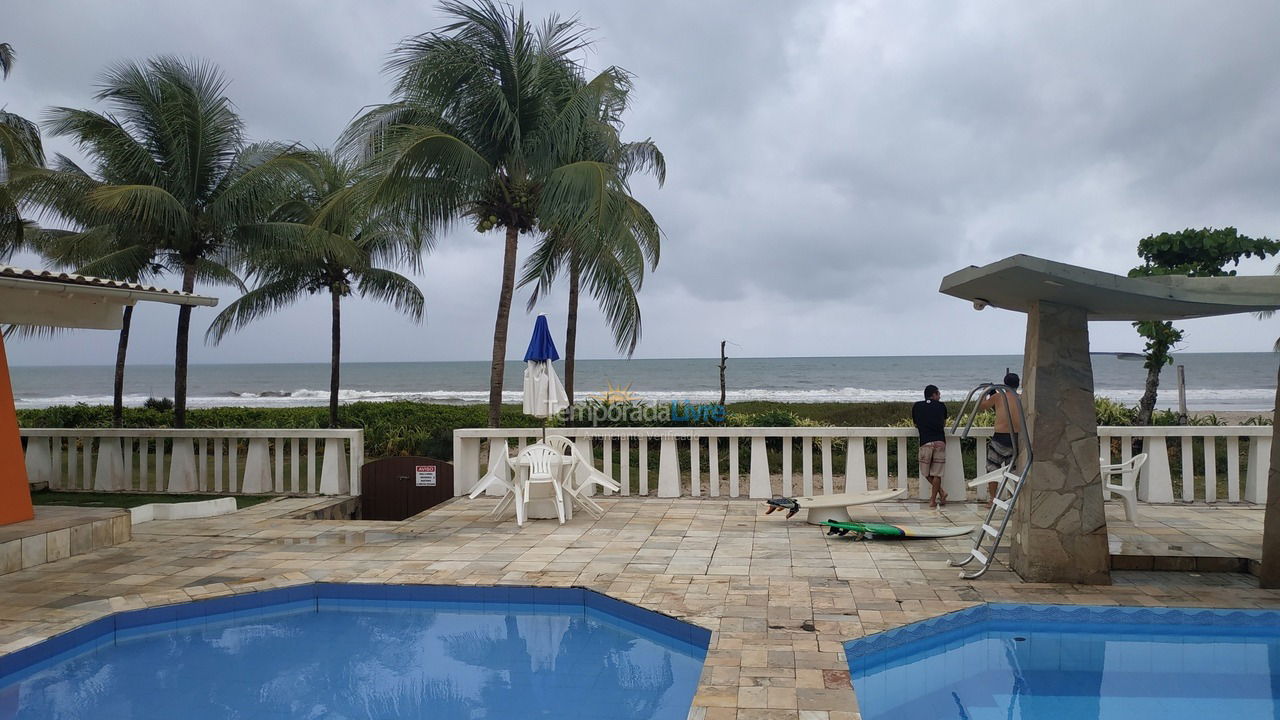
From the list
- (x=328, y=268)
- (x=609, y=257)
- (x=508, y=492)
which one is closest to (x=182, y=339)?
(x=328, y=268)

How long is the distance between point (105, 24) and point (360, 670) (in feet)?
38.5

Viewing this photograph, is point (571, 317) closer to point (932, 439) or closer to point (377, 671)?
point (932, 439)

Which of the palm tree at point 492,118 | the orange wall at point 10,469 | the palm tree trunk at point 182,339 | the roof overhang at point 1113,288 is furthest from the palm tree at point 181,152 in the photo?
the roof overhang at point 1113,288

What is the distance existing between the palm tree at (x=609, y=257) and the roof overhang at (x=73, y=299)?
197 inches

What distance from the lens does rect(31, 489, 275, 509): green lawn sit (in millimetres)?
9180

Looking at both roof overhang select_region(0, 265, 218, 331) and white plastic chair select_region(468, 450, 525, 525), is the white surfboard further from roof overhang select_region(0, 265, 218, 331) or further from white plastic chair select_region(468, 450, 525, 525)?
roof overhang select_region(0, 265, 218, 331)

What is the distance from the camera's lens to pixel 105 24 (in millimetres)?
11609

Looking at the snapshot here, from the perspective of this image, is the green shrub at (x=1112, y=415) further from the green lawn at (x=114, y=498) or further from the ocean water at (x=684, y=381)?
the ocean water at (x=684, y=381)

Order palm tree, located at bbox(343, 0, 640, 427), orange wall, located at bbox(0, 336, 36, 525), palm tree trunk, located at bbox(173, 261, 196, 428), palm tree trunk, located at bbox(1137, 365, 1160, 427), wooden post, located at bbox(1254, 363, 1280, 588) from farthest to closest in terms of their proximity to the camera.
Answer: palm tree trunk, located at bbox(1137, 365, 1160, 427), palm tree trunk, located at bbox(173, 261, 196, 428), palm tree, located at bbox(343, 0, 640, 427), orange wall, located at bbox(0, 336, 36, 525), wooden post, located at bbox(1254, 363, 1280, 588)

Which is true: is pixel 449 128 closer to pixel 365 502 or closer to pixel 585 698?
pixel 365 502

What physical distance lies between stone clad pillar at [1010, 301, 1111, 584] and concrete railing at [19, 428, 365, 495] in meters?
7.41

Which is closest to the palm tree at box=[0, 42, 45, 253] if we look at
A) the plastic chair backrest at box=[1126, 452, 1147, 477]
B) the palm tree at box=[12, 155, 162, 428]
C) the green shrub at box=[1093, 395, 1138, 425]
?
the palm tree at box=[12, 155, 162, 428]

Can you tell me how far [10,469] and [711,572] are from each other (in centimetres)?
597

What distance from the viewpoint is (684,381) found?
59.4 meters
